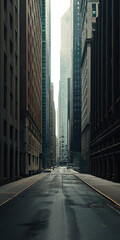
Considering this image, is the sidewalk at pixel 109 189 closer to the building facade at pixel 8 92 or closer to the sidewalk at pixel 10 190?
the sidewalk at pixel 10 190

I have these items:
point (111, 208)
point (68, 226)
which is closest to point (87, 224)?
point (68, 226)

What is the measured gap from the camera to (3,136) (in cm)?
3572

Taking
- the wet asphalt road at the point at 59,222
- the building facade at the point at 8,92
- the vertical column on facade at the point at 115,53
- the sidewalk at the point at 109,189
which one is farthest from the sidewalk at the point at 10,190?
the vertical column on facade at the point at 115,53

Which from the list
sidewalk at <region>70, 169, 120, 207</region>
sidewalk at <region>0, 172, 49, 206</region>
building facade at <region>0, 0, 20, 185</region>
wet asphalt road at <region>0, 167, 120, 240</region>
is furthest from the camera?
building facade at <region>0, 0, 20, 185</region>

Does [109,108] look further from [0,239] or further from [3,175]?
[0,239]

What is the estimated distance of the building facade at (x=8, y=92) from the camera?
35375 millimetres

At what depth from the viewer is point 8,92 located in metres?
39.2

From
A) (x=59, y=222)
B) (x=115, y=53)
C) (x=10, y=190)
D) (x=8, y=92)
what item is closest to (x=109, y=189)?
(x=10, y=190)

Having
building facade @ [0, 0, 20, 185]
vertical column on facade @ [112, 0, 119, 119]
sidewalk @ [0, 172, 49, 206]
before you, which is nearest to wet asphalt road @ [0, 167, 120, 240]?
sidewalk @ [0, 172, 49, 206]

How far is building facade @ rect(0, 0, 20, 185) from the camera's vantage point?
35375 millimetres

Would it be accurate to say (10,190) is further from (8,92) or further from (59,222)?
(59,222)

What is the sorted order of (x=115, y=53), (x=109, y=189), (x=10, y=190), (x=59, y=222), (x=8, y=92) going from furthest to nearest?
1. (x=115, y=53)
2. (x=8, y=92)
3. (x=109, y=189)
4. (x=10, y=190)
5. (x=59, y=222)

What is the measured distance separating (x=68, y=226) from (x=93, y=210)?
5.15 meters

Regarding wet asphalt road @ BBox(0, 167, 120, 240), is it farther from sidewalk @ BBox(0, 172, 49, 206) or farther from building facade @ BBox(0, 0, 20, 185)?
building facade @ BBox(0, 0, 20, 185)
